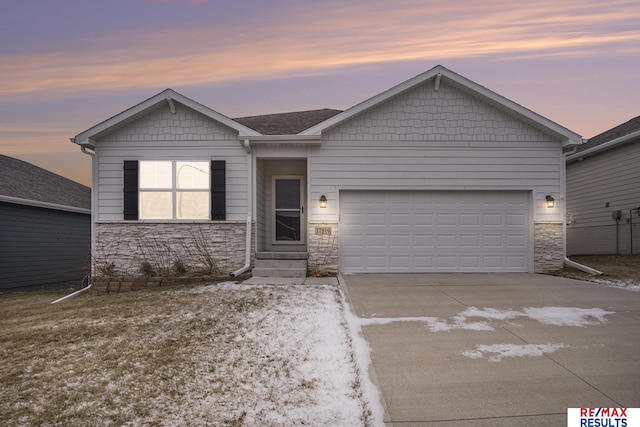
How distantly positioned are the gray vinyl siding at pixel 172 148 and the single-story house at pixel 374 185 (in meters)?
0.03

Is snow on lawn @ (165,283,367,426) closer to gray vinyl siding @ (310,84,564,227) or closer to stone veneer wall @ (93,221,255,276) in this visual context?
stone veneer wall @ (93,221,255,276)

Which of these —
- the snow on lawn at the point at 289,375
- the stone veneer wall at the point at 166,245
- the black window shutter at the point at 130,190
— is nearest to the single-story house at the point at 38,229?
the stone veneer wall at the point at 166,245

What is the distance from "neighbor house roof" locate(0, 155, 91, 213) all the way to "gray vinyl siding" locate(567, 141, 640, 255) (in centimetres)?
2008

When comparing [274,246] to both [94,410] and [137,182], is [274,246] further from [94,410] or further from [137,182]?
[94,410]

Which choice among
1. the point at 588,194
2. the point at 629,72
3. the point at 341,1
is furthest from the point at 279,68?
the point at 588,194

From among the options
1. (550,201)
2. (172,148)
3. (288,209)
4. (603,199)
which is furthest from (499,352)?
(603,199)

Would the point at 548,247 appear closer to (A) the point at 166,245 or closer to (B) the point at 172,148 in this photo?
(A) the point at 166,245

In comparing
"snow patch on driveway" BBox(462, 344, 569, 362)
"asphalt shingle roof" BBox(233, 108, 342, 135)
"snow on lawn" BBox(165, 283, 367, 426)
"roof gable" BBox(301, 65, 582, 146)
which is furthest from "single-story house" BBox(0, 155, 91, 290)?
"snow patch on driveway" BBox(462, 344, 569, 362)

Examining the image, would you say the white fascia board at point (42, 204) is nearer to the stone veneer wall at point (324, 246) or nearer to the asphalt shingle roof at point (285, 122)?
the asphalt shingle roof at point (285, 122)

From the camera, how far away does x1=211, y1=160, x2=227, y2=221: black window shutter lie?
8.86 metres

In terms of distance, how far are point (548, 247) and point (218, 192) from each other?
867cm

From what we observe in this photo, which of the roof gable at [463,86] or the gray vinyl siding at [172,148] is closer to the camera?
the roof gable at [463,86]

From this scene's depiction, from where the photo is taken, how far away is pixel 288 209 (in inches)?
404

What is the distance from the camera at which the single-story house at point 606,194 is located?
37.9 feet
